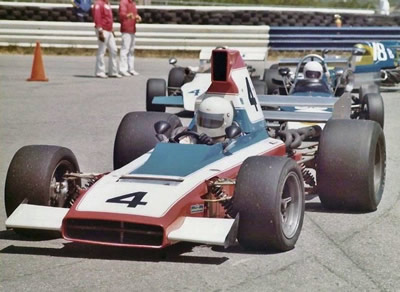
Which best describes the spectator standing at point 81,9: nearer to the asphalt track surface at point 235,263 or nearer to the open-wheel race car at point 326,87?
the open-wheel race car at point 326,87

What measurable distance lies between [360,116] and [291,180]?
6.30 metres

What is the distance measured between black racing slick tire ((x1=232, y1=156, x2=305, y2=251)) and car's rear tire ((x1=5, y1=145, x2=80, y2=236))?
1.50 meters

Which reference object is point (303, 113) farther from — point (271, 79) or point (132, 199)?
point (132, 199)

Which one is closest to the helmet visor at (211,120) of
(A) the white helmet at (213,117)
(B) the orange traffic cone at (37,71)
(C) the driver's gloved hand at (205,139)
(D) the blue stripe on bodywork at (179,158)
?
(A) the white helmet at (213,117)

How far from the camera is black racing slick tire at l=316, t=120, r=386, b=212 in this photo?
8.35 m

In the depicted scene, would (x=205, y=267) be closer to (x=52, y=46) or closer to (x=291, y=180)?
(x=291, y=180)

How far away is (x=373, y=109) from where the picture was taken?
13.4 metres

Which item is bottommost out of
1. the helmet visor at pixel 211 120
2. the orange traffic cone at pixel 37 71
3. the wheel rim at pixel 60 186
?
the orange traffic cone at pixel 37 71

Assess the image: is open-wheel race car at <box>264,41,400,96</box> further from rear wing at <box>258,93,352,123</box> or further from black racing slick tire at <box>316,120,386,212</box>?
black racing slick tire at <box>316,120,386,212</box>

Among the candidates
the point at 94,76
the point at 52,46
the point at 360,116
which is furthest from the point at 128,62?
the point at 360,116

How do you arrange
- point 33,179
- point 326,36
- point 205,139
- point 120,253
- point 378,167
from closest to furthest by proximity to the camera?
point 120,253, point 33,179, point 205,139, point 378,167, point 326,36

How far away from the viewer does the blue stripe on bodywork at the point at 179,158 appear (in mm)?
7559

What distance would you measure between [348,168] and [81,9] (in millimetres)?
19402

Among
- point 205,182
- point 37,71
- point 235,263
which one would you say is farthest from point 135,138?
point 37,71
